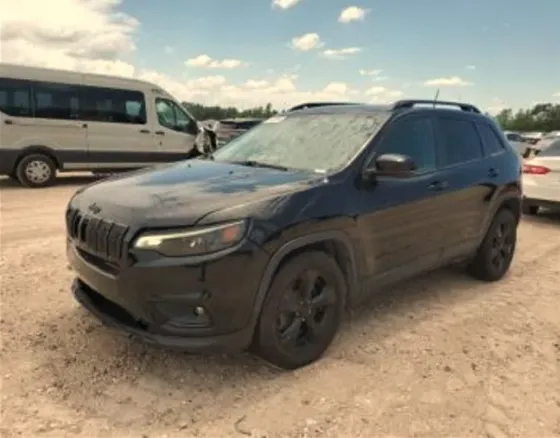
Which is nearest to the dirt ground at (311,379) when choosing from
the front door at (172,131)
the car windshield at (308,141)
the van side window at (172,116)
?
the car windshield at (308,141)

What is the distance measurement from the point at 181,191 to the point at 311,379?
140 centimetres

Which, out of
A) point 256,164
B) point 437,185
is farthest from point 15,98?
point 437,185

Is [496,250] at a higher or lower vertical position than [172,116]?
lower

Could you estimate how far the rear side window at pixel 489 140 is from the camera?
17.4 ft

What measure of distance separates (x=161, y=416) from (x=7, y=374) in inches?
41.7

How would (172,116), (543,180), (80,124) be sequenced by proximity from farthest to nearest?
(172,116) → (80,124) → (543,180)

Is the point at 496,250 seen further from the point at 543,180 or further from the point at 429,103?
the point at 543,180

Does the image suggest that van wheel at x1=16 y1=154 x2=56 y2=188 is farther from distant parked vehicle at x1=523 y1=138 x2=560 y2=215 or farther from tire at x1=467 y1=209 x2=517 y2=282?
distant parked vehicle at x1=523 y1=138 x2=560 y2=215

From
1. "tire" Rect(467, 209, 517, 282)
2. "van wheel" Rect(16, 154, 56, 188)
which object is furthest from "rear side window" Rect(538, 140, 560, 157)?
"van wheel" Rect(16, 154, 56, 188)

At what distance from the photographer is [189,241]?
290 cm

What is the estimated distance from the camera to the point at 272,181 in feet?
11.5

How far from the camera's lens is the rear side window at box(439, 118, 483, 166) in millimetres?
4711

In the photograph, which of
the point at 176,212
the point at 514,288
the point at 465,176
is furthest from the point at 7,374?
the point at 514,288

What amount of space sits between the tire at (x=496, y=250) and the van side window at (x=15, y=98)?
9.02 m
